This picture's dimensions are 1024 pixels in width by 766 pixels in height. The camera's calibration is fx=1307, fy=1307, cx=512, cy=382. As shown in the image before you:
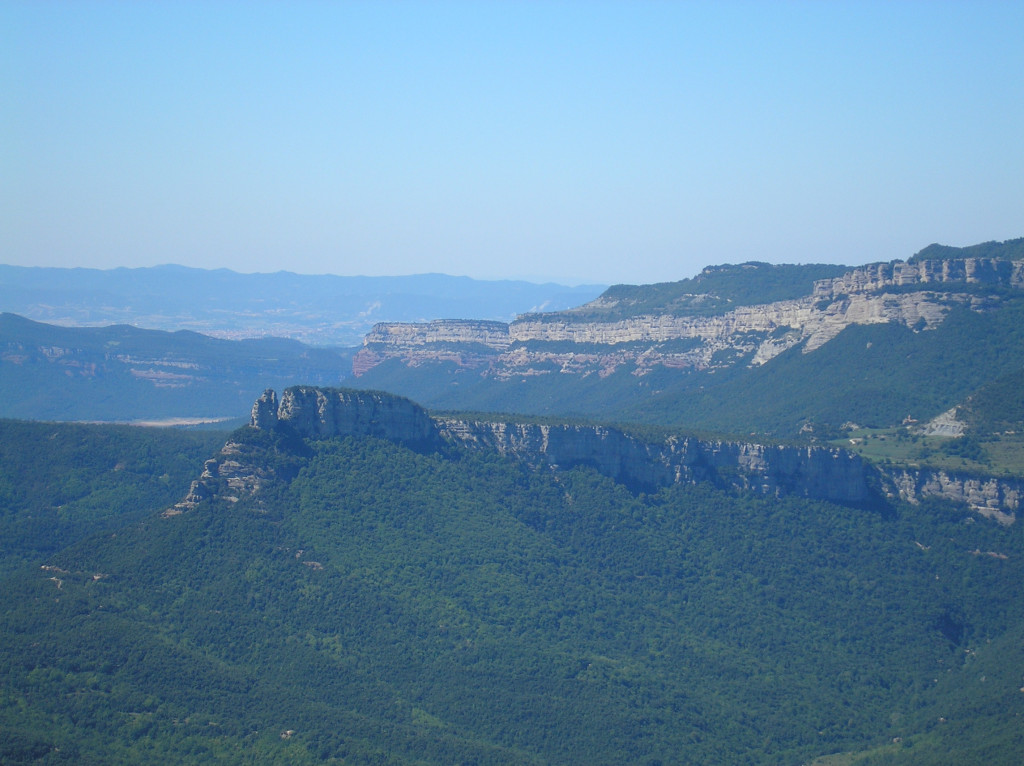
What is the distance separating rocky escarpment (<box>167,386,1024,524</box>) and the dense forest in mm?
1460

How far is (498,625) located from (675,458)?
2811 cm

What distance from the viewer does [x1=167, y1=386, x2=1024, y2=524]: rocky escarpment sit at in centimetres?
10600

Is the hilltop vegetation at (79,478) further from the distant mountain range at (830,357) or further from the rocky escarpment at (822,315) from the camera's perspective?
the rocky escarpment at (822,315)

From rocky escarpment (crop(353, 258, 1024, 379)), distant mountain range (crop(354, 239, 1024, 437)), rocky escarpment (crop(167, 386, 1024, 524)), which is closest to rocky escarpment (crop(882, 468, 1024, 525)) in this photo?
rocky escarpment (crop(167, 386, 1024, 524))

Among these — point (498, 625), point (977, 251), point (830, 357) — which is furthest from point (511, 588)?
point (977, 251)

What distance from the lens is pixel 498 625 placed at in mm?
89750

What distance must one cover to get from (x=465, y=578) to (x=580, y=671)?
1235cm

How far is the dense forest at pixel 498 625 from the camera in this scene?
72.8 meters

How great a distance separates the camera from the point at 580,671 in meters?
85.9

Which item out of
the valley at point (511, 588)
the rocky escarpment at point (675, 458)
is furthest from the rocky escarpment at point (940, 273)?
the rocky escarpment at point (675, 458)

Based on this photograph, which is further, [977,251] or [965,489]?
[977,251]

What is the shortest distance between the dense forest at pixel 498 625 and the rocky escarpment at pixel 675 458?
146 cm

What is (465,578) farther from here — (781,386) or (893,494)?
(781,386)

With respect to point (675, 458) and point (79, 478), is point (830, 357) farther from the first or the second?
point (79, 478)
